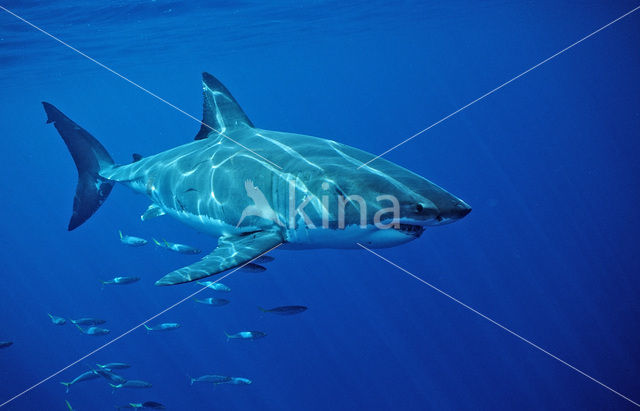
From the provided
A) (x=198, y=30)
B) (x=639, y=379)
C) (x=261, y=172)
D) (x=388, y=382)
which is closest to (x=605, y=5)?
(x=639, y=379)

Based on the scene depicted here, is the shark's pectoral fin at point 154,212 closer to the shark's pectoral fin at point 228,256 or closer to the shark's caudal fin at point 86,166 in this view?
the shark's caudal fin at point 86,166

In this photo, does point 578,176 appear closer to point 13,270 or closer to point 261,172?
point 261,172

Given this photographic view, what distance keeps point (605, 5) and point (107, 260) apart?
1779 inches

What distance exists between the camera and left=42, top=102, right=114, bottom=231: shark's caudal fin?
7.42 m

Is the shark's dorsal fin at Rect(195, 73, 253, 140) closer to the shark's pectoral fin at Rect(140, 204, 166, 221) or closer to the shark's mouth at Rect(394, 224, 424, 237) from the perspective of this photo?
the shark's pectoral fin at Rect(140, 204, 166, 221)

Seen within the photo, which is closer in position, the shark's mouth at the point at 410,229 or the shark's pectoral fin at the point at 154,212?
the shark's mouth at the point at 410,229

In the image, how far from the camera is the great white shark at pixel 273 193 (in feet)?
11.5

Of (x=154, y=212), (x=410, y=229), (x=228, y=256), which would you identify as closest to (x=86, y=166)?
(x=154, y=212)

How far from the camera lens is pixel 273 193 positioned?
14.7ft

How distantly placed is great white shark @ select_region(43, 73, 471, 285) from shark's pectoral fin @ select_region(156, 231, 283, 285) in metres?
0.01

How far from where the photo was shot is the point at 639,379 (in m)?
15.3

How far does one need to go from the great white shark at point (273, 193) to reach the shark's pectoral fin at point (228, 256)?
0.03 feet

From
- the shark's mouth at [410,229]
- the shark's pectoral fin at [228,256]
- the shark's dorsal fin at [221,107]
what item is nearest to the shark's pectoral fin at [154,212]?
the shark's dorsal fin at [221,107]

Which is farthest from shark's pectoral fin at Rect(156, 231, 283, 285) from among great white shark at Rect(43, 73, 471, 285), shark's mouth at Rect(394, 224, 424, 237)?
shark's mouth at Rect(394, 224, 424, 237)
